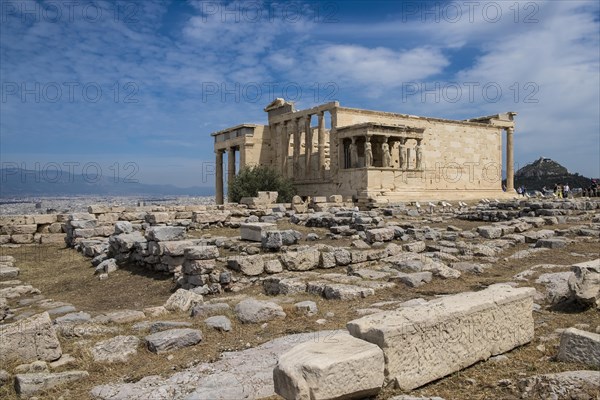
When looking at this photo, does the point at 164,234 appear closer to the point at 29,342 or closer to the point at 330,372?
the point at 29,342

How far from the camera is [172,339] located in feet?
17.7

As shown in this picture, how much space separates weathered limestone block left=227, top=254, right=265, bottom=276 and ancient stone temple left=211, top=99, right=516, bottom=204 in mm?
17403

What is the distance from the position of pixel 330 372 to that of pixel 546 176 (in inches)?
2313

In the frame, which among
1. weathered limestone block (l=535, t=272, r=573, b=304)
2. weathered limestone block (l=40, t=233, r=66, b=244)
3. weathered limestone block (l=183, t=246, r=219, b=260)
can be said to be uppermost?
weathered limestone block (l=183, t=246, r=219, b=260)

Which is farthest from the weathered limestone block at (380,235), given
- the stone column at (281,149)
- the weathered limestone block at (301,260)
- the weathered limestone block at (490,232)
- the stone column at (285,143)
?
the stone column at (281,149)

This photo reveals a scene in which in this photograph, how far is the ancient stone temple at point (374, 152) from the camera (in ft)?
94.2

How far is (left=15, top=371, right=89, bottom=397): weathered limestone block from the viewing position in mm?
4266

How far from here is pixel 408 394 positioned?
379 centimetres

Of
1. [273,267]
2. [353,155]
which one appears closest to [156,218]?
[273,267]

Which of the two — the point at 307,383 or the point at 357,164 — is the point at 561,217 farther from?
the point at 307,383

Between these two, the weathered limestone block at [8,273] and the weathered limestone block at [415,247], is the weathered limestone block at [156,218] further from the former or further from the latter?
the weathered limestone block at [415,247]

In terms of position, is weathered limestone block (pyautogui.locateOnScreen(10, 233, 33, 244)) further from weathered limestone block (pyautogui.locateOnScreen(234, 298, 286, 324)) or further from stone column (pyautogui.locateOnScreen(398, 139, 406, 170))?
stone column (pyautogui.locateOnScreen(398, 139, 406, 170))

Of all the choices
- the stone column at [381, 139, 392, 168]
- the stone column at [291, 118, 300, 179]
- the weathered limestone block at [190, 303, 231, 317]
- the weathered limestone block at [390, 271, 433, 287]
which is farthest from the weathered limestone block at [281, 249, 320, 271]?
the stone column at [291, 118, 300, 179]

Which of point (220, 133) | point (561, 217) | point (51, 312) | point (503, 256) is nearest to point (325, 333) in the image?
point (51, 312)
